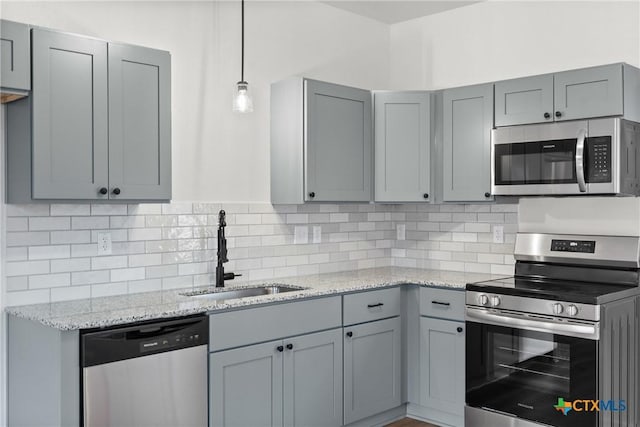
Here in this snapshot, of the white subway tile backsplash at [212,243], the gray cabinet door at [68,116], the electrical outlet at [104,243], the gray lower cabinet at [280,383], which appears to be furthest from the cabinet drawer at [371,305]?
the gray cabinet door at [68,116]

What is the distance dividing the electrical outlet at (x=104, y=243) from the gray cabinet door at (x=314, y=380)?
1.06m

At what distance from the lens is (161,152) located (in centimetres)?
318

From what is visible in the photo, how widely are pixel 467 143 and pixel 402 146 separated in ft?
1.51

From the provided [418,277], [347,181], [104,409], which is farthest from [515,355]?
[104,409]

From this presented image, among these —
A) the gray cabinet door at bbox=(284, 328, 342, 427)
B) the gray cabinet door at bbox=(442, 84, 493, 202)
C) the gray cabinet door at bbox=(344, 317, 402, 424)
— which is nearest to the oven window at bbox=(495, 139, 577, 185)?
the gray cabinet door at bbox=(442, 84, 493, 202)

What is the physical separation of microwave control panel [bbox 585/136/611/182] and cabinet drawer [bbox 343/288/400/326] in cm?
137

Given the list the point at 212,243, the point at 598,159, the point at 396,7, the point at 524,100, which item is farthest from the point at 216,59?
the point at 598,159

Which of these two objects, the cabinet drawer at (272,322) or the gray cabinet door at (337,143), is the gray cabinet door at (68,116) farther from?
the gray cabinet door at (337,143)

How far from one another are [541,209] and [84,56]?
288cm

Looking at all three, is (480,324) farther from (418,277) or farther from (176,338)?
(176,338)

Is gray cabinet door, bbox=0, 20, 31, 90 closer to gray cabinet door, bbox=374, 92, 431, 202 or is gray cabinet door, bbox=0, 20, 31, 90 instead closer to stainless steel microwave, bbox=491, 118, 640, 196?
gray cabinet door, bbox=374, 92, 431, 202

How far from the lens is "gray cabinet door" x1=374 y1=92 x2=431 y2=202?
435 cm

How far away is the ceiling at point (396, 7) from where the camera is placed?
452 centimetres

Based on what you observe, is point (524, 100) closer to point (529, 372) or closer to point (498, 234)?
point (498, 234)
